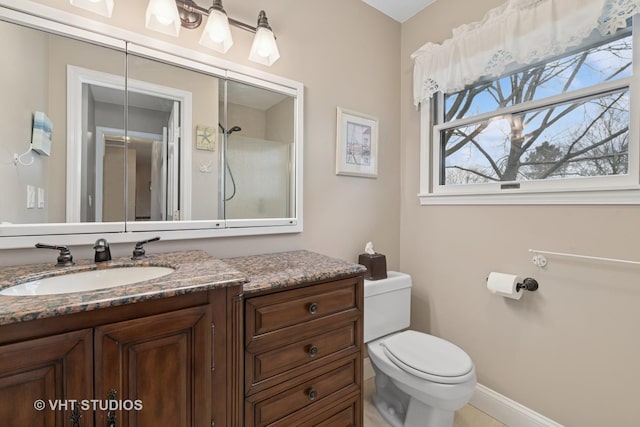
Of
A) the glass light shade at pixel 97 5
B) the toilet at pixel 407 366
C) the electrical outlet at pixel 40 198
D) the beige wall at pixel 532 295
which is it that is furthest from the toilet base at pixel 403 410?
the glass light shade at pixel 97 5

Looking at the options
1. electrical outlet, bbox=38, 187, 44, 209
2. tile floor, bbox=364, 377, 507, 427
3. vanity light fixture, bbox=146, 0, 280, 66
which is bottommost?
tile floor, bbox=364, 377, 507, 427

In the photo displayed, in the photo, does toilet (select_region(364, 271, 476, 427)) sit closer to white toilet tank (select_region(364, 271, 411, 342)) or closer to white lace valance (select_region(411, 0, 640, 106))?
white toilet tank (select_region(364, 271, 411, 342))

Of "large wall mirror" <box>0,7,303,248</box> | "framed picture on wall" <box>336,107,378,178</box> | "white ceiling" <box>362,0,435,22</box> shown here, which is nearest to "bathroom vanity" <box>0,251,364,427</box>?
"large wall mirror" <box>0,7,303,248</box>

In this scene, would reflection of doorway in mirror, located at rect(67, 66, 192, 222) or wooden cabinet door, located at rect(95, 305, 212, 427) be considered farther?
reflection of doorway in mirror, located at rect(67, 66, 192, 222)

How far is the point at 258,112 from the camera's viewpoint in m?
1.58

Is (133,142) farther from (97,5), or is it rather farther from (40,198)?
(97,5)

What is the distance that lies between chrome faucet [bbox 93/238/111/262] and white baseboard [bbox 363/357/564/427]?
2092 millimetres

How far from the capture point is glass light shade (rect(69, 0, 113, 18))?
1107mm

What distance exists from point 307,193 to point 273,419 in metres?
1.14

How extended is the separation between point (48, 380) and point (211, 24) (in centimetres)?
143

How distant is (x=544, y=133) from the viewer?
A: 5.01 ft

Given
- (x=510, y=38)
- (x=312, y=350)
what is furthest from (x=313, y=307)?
(x=510, y=38)

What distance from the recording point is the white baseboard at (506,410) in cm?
147

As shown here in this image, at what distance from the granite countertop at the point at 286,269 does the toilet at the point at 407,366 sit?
473mm
